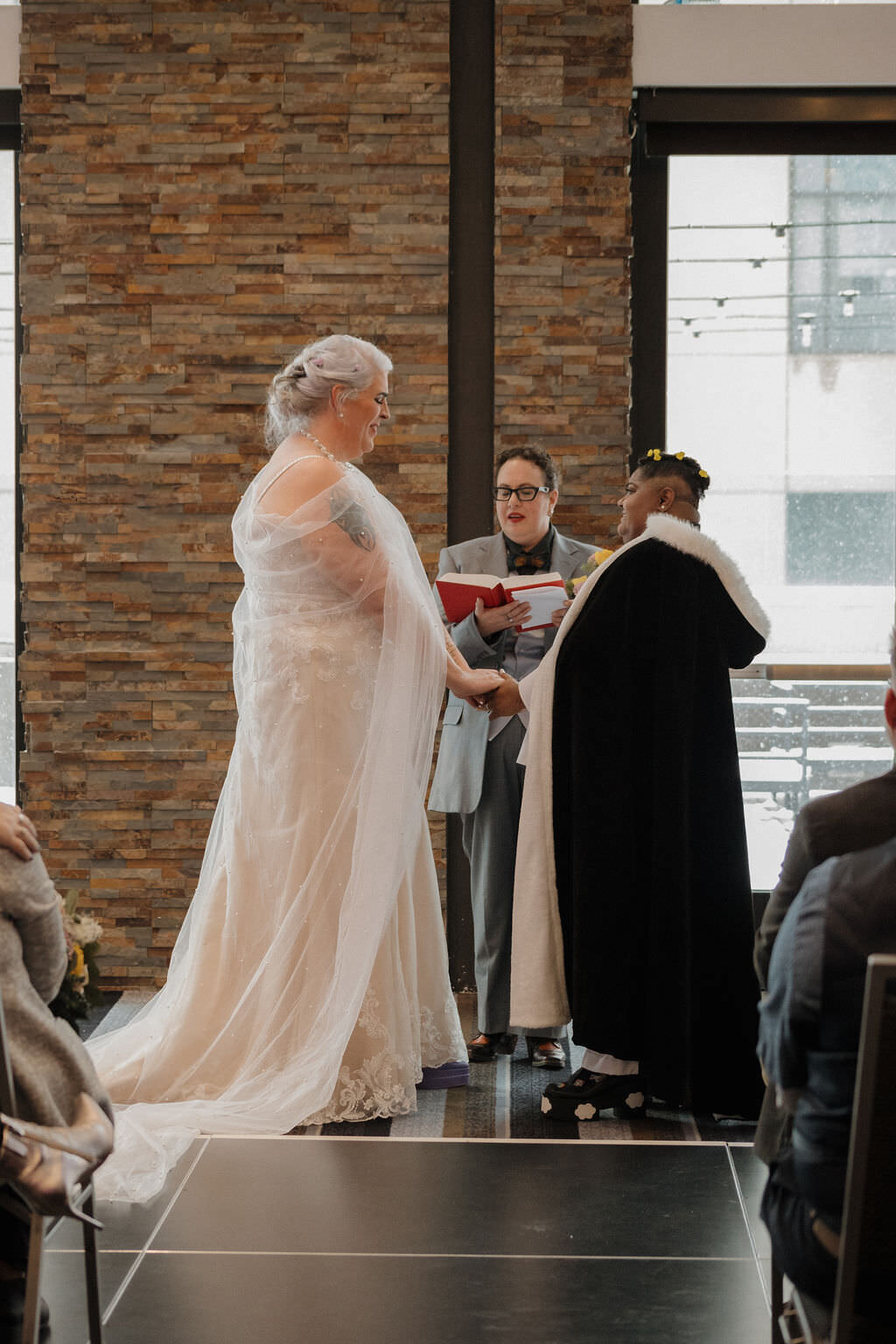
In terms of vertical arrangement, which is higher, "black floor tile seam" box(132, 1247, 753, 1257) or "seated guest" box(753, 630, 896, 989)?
→ "seated guest" box(753, 630, 896, 989)

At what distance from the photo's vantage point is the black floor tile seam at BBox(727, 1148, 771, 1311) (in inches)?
106

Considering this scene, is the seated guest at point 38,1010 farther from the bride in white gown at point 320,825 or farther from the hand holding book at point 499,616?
the hand holding book at point 499,616

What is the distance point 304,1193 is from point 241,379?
124 inches

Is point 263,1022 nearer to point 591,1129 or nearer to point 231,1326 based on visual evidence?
point 591,1129

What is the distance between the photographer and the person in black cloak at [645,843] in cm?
366

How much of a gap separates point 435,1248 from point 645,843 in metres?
1.26

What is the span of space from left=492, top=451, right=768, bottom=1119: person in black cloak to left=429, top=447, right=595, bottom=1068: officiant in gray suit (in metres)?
0.44

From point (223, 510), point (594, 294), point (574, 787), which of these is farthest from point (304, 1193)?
point (594, 294)

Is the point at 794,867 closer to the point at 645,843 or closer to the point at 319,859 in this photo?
the point at 645,843

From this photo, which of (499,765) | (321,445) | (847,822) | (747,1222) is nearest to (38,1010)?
(847,822)

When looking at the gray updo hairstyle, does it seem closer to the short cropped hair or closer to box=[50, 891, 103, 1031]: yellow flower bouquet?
the short cropped hair

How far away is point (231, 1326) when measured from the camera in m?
2.51

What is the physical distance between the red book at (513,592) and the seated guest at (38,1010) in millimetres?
2257

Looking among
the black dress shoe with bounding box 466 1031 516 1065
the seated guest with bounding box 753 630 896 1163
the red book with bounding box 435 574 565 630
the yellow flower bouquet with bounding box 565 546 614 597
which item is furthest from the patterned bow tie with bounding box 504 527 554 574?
the seated guest with bounding box 753 630 896 1163
